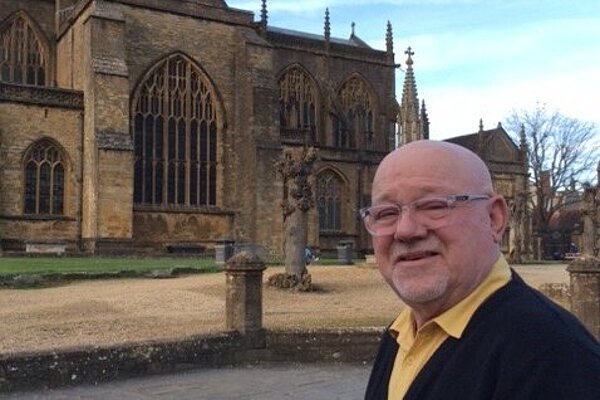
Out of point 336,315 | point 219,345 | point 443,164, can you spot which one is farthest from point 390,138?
point 443,164

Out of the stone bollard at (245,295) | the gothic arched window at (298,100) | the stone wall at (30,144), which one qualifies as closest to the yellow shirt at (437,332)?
the stone bollard at (245,295)

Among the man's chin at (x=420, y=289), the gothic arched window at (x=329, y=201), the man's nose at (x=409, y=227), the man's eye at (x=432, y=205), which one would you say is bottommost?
the man's chin at (x=420, y=289)

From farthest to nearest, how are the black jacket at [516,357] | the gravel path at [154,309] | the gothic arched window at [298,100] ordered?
1. the gothic arched window at [298,100]
2. the gravel path at [154,309]
3. the black jacket at [516,357]

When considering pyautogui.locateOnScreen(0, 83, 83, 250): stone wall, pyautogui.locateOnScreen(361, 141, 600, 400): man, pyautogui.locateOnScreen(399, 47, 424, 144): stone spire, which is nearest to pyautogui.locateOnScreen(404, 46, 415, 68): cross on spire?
pyautogui.locateOnScreen(399, 47, 424, 144): stone spire

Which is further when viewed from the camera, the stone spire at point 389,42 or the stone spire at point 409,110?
the stone spire at point 389,42

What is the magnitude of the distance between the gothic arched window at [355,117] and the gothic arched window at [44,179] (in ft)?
49.8

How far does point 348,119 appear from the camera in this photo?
1524 inches

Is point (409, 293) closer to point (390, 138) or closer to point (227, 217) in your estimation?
point (227, 217)

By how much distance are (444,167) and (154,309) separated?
36.2 ft

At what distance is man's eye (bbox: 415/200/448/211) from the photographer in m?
1.68

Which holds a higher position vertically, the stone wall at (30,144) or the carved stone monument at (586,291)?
the stone wall at (30,144)

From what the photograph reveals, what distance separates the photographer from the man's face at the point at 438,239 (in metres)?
1.66

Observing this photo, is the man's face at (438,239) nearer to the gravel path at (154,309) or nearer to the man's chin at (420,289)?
the man's chin at (420,289)

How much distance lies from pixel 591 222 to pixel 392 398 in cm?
2719
